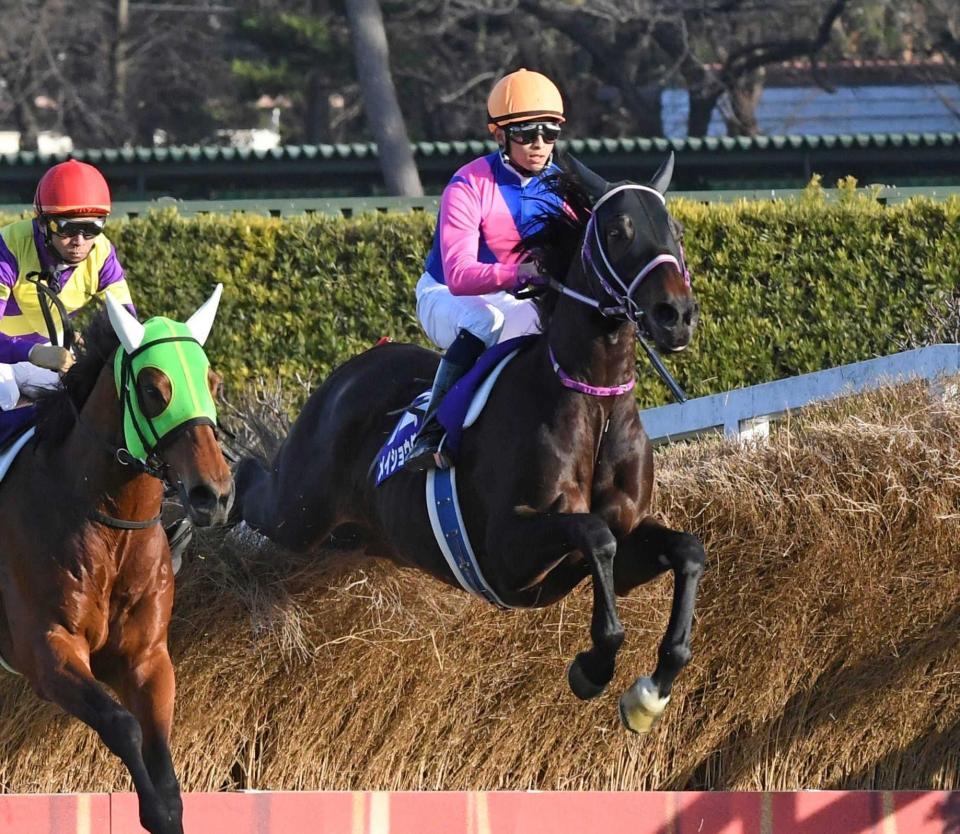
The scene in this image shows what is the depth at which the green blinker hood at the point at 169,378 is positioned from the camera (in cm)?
483

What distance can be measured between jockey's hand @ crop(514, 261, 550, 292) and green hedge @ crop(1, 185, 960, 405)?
4192 millimetres

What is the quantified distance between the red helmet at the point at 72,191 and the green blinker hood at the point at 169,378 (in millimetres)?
770

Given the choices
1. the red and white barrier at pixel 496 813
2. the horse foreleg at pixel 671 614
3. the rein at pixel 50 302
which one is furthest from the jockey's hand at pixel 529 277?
the red and white barrier at pixel 496 813

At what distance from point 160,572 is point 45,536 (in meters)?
0.37

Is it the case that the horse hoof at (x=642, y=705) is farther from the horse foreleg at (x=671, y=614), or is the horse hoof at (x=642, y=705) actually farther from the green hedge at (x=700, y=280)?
the green hedge at (x=700, y=280)

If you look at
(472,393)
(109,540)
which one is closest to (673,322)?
(472,393)

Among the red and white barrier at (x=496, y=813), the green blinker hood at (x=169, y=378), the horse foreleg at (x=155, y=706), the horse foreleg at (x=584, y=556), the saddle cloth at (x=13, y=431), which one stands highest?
the green blinker hood at (x=169, y=378)

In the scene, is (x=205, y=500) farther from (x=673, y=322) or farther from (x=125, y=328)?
(x=673, y=322)

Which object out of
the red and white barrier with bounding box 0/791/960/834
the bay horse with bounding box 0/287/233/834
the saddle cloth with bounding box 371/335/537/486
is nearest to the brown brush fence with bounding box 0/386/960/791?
the red and white barrier with bounding box 0/791/960/834

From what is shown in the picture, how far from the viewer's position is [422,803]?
19.4ft

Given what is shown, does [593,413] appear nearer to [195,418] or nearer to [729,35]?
[195,418]

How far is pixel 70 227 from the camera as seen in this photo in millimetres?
5723

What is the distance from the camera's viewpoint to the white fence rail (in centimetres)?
706

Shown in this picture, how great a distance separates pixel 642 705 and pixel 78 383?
6.59ft
